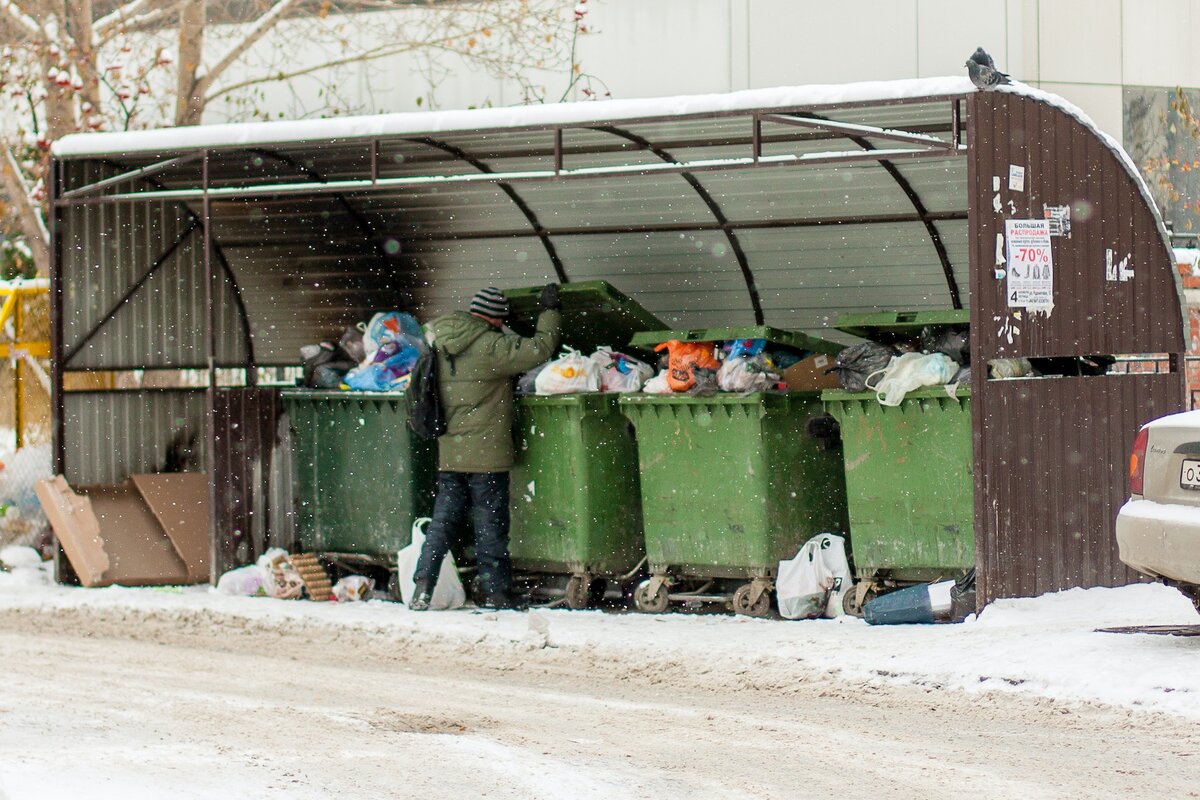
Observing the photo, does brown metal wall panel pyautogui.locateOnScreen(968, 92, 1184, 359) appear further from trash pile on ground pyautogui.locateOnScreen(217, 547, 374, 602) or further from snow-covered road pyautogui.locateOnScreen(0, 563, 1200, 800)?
trash pile on ground pyautogui.locateOnScreen(217, 547, 374, 602)

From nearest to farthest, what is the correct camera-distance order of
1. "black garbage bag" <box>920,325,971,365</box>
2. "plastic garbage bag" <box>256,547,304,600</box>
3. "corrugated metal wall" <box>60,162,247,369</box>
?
"black garbage bag" <box>920,325,971,365</box>
"plastic garbage bag" <box>256,547,304,600</box>
"corrugated metal wall" <box>60,162,247,369</box>

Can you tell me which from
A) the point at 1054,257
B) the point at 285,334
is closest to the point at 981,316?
the point at 1054,257

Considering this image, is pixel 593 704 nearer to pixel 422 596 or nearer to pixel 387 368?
pixel 422 596

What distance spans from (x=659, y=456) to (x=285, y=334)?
161 inches

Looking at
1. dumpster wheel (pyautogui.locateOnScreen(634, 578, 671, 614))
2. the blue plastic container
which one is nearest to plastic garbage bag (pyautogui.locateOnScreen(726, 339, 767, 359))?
dumpster wheel (pyautogui.locateOnScreen(634, 578, 671, 614))

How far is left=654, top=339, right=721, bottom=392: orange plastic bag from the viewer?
9.89 meters

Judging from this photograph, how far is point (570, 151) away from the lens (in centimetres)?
1073

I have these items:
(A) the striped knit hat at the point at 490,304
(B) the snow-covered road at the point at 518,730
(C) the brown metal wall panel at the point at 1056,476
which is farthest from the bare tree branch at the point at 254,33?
(C) the brown metal wall panel at the point at 1056,476

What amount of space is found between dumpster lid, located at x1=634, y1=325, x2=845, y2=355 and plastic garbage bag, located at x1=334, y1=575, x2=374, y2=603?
2270mm

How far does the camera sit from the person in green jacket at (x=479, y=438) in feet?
33.5

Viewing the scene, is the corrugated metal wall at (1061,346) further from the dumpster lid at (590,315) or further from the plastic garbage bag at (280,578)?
the plastic garbage bag at (280,578)

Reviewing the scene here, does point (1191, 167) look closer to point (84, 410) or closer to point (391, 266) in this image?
point (391, 266)

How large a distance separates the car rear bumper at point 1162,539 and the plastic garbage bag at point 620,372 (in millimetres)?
3359

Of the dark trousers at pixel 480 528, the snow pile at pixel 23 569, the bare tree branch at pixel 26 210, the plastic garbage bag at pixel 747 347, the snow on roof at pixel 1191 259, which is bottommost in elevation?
the snow pile at pixel 23 569
